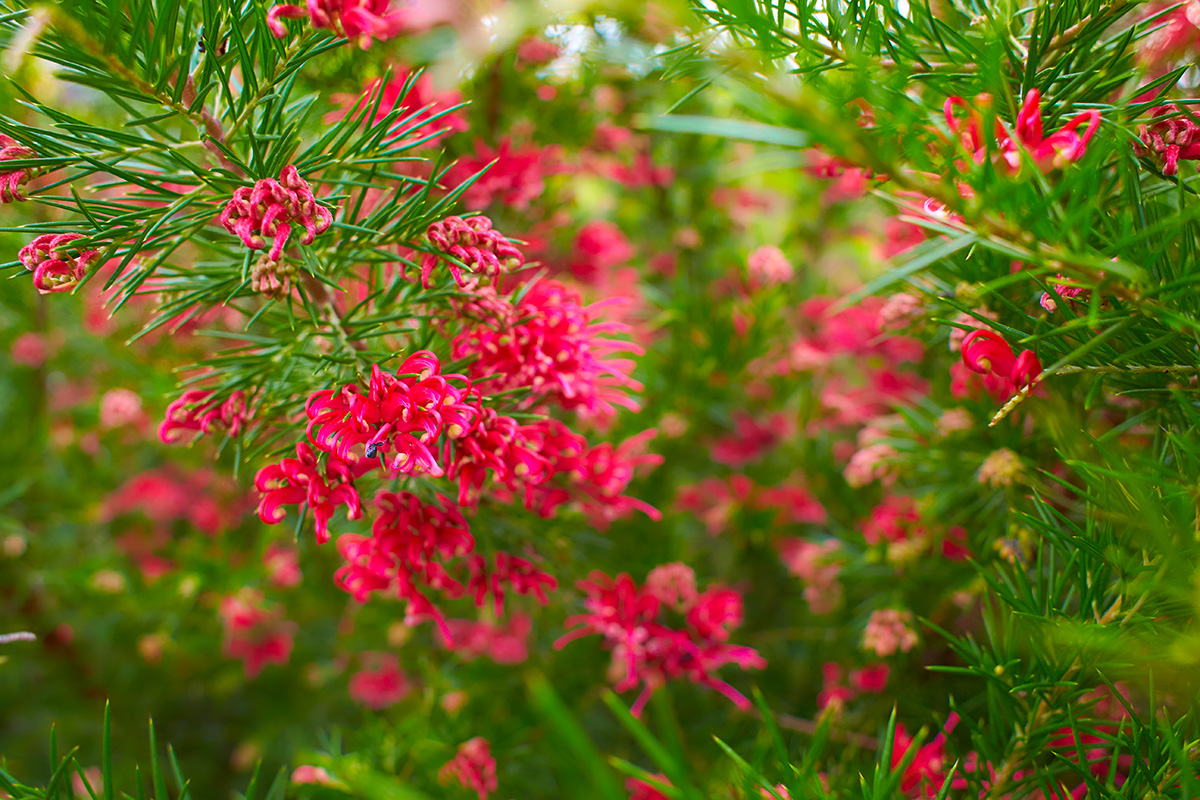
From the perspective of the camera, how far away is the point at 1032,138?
0.91 ft

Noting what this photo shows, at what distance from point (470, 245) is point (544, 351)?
95 mm

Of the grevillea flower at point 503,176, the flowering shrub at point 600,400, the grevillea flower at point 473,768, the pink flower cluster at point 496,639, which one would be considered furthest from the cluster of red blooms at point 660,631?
the grevillea flower at point 503,176

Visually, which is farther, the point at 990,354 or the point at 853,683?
the point at 853,683

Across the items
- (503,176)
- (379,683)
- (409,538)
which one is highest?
(503,176)

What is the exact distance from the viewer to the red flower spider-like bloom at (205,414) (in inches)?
14.5

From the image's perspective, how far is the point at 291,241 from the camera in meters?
0.34

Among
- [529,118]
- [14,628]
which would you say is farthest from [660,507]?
[14,628]

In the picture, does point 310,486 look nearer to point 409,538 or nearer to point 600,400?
Answer: point 409,538

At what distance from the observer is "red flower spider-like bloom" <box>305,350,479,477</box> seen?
1.01ft

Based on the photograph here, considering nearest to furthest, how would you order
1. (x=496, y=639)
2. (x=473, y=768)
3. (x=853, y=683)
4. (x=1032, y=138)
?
(x=1032, y=138), (x=473, y=768), (x=853, y=683), (x=496, y=639)

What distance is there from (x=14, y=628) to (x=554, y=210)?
0.80 meters

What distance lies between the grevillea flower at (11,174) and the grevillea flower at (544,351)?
0.22m

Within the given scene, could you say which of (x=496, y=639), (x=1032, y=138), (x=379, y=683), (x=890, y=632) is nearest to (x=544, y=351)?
(x=1032, y=138)

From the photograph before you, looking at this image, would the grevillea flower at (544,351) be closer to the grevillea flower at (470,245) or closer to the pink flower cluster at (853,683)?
the grevillea flower at (470,245)
